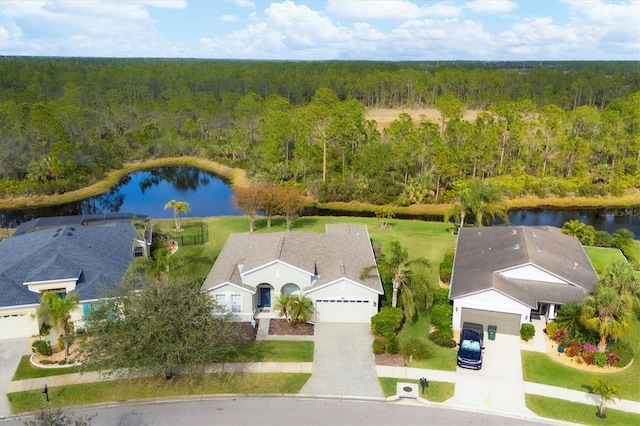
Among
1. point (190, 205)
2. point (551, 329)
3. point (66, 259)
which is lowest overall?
point (190, 205)

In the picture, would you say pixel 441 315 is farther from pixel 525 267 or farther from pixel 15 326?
pixel 15 326

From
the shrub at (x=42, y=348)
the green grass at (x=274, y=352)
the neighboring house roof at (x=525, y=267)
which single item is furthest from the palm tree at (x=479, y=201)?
the shrub at (x=42, y=348)

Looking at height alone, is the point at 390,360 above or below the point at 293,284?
below

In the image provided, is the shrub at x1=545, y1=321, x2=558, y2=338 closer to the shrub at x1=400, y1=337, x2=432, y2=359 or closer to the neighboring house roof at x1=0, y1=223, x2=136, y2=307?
the shrub at x1=400, y1=337, x2=432, y2=359

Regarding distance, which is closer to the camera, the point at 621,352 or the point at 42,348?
the point at 621,352

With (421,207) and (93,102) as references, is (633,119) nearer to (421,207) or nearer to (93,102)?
(421,207)

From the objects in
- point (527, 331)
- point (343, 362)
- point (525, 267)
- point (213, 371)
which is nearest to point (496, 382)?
point (527, 331)

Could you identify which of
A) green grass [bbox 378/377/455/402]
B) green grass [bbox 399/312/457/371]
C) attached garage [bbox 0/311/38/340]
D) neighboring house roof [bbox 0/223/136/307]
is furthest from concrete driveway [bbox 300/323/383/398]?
attached garage [bbox 0/311/38/340]
